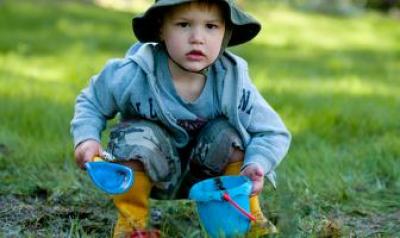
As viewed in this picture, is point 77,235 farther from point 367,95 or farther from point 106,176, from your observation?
point 367,95

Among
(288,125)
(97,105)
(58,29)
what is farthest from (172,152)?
(58,29)

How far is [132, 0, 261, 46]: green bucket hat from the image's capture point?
2.88 metres

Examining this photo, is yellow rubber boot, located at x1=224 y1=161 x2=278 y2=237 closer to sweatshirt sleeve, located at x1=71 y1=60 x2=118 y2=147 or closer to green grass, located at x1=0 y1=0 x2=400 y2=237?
green grass, located at x1=0 y1=0 x2=400 y2=237

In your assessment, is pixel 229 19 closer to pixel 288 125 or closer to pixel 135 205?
pixel 135 205

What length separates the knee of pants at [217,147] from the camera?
2.91m

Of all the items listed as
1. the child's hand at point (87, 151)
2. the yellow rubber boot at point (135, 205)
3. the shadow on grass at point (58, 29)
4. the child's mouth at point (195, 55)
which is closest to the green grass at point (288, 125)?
the shadow on grass at point (58, 29)

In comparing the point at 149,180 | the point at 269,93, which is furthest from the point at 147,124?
the point at 269,93

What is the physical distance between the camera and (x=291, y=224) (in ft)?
8.36

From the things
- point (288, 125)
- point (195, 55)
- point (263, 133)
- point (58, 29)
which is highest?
point (195, 55)

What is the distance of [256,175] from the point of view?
276cm

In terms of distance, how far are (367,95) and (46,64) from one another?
281cm

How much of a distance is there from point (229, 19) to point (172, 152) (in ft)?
1.55

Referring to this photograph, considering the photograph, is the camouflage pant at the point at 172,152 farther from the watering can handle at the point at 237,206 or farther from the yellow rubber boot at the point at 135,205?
the watering can handle at the point at 237,206

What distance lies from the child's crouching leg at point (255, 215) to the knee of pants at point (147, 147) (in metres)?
0.18
